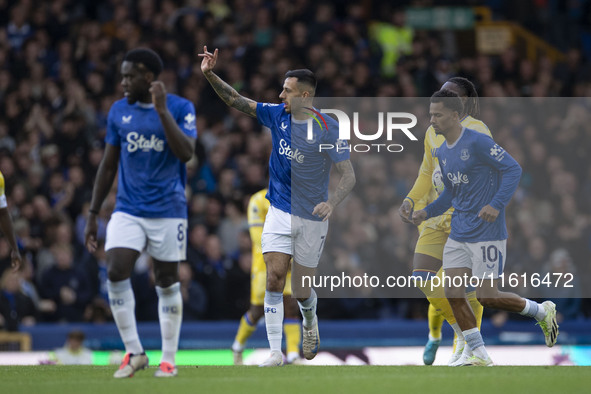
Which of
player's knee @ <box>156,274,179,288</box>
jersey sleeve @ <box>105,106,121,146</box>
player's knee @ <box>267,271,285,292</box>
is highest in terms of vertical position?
jersey sleeve @ <box>105,106,121,146</box>

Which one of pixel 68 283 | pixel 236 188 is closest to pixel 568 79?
pixel 236 188

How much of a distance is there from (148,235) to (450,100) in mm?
3224

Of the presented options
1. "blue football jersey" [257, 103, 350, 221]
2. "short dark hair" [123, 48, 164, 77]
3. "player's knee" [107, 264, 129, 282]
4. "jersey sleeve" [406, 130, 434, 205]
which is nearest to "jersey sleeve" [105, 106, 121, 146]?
"short dark hair" [123, 48, 164, 77]

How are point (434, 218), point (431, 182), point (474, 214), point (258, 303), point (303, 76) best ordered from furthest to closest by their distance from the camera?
point (258, 303) → point (431, 182) → point (434, 218) → point (303, 76) → point (474, 214)

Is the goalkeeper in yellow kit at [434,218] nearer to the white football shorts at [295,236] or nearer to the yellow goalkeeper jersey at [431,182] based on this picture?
the yellow goalkeeper jersey at [431,182]

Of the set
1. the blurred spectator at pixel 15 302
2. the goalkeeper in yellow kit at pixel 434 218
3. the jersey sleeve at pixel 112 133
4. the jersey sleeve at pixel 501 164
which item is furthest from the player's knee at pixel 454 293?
the blurred spectator at pixel 15 302

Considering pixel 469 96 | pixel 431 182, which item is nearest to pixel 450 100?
pixel 469 96

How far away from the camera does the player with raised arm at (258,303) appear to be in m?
13.3

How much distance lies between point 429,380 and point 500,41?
14.2 meters

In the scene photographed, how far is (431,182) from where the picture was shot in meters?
10.7

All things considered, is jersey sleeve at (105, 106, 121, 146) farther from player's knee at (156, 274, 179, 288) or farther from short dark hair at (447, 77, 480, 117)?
short dark hair at (447, 77, 480, 117)

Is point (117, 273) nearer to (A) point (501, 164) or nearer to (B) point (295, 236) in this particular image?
(B) point (295, 236)

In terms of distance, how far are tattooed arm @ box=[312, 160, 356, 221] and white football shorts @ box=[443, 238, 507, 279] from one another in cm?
113

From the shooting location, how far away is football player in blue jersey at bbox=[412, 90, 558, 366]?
10000 mm
